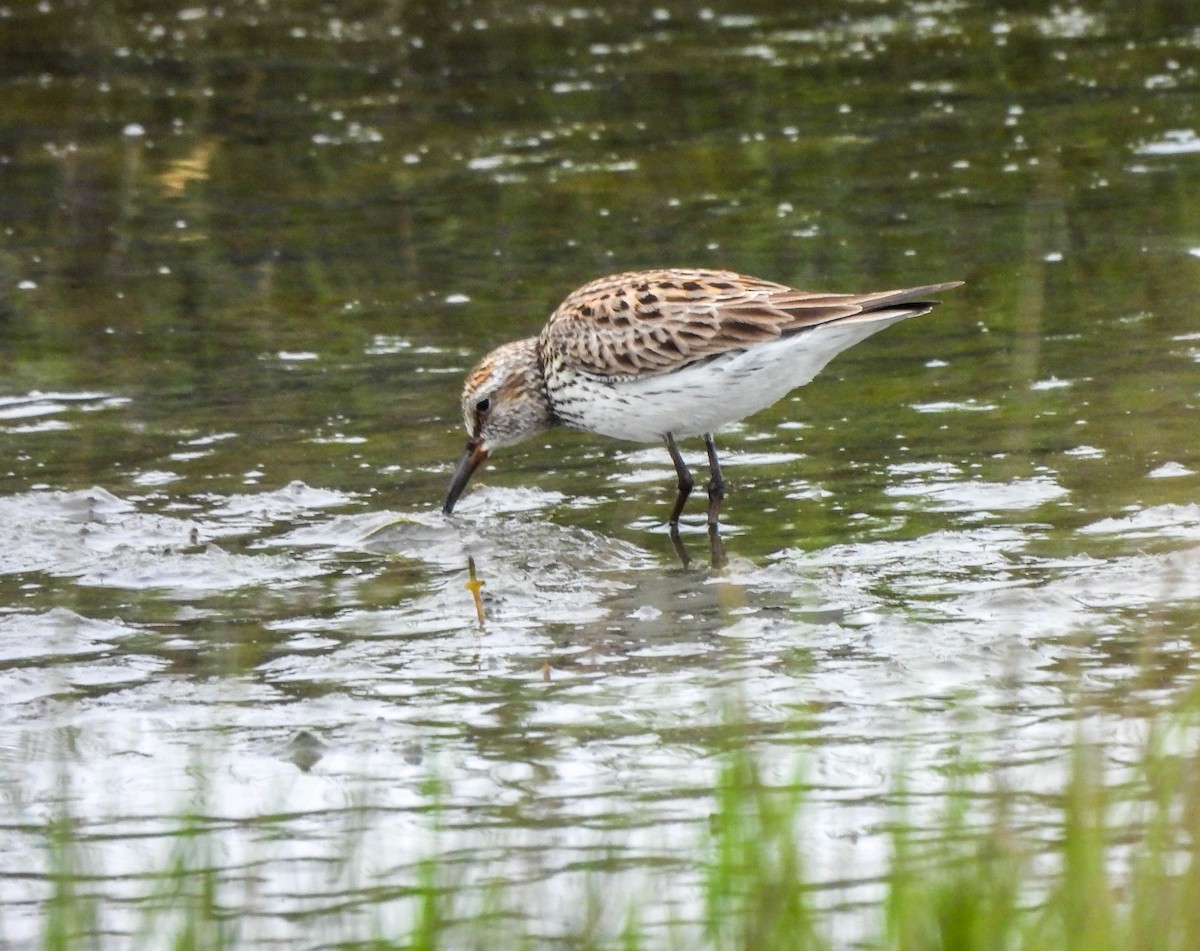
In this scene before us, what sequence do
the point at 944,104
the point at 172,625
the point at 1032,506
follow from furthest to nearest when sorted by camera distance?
the point at 944,104
the point at 1032,506
the point at 172,625

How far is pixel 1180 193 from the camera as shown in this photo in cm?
1546

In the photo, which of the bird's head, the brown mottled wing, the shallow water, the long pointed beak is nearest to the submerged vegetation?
the shallow water

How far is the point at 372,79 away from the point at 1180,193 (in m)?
9.36

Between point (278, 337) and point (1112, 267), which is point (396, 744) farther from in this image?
point (1112, 267)

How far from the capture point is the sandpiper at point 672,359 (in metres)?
9.38

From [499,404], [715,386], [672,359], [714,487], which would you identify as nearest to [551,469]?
[499,404]

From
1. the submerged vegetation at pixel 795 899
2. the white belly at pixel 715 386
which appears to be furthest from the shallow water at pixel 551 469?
the white belly at pixel 715 386

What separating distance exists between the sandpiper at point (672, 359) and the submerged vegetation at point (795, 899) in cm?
423

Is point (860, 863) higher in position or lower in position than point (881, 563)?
higher

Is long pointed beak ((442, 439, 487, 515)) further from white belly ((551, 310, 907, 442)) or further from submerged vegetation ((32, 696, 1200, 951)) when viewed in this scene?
submerged vegetation ((32, 696, 1200, 951))

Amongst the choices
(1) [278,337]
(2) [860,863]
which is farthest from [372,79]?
(2) [860,863]

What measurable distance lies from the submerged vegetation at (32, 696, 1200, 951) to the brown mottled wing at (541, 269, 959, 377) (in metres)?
4.19

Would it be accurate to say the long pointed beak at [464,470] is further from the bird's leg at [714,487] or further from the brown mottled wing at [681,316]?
the bird's leg at [714,487]

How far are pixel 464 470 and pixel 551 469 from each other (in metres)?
0.81
